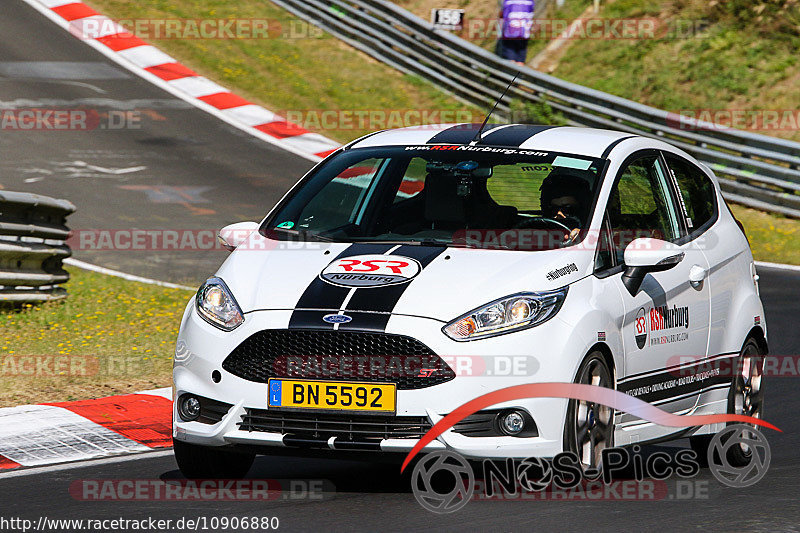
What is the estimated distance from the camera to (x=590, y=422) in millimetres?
6164

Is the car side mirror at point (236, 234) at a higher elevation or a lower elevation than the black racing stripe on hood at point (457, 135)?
lower

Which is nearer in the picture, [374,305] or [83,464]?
[374,305]

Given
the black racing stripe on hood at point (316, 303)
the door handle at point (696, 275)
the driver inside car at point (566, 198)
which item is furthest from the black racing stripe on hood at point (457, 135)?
the black racing stripe on hood at point (316, 303)

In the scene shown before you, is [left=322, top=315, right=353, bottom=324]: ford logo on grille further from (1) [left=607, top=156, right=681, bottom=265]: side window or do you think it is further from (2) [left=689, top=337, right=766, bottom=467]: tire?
(2) [left=689, top=337, right=766, bottom=467]: tire

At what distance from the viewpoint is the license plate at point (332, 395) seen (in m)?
5.80

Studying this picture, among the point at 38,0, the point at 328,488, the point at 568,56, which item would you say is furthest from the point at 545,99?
the point at 328,488

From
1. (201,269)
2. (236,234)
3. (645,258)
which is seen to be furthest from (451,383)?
(201,269)

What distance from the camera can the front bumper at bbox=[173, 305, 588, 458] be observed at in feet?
19.0

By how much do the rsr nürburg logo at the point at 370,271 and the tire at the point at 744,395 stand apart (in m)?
2.36

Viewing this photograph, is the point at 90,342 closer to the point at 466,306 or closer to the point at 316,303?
the point at 316,303

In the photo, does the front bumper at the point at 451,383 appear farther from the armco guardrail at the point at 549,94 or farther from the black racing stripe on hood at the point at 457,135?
the armco guardrail at the point at 549,94

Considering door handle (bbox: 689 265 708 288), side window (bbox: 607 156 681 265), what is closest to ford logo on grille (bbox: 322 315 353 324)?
side window (bbox: 607 156 681 265)

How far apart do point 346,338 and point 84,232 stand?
952cm

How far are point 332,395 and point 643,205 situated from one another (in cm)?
237
